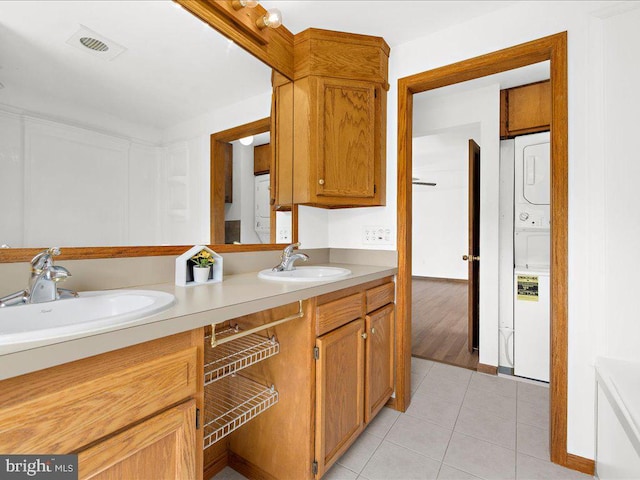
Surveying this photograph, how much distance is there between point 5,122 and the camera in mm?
943

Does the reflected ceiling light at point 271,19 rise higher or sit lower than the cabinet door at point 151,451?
higher

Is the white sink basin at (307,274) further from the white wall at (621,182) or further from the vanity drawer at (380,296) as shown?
the white wall at (621,182)

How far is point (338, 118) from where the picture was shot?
1831 mm

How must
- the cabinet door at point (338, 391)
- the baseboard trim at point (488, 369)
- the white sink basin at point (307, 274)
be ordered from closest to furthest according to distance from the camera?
the cabinet door at point (338, 391)
the white sink basin at point (307, 274)
the baseboard trim at point (488, 369)

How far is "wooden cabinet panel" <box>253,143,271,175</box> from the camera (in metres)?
1.76

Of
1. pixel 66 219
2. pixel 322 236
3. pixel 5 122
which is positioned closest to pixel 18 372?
pixel 66 219

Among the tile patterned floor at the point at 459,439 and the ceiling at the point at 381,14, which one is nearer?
the tile patterned floor at the point at 459,439

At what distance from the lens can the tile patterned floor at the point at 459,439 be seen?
4.68 ft

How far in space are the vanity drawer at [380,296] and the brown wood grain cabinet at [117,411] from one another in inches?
39.0

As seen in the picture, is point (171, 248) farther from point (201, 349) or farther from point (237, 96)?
point (237, 96)

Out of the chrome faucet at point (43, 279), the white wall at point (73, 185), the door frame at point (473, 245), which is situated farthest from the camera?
the door frame at point (473, 245)

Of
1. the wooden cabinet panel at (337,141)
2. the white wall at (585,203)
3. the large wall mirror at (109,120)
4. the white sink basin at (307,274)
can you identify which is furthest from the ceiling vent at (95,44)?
the white wall at (585,203)

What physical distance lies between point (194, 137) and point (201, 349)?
3.26ft

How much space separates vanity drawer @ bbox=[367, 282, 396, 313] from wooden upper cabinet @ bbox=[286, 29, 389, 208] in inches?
A: 20.4
